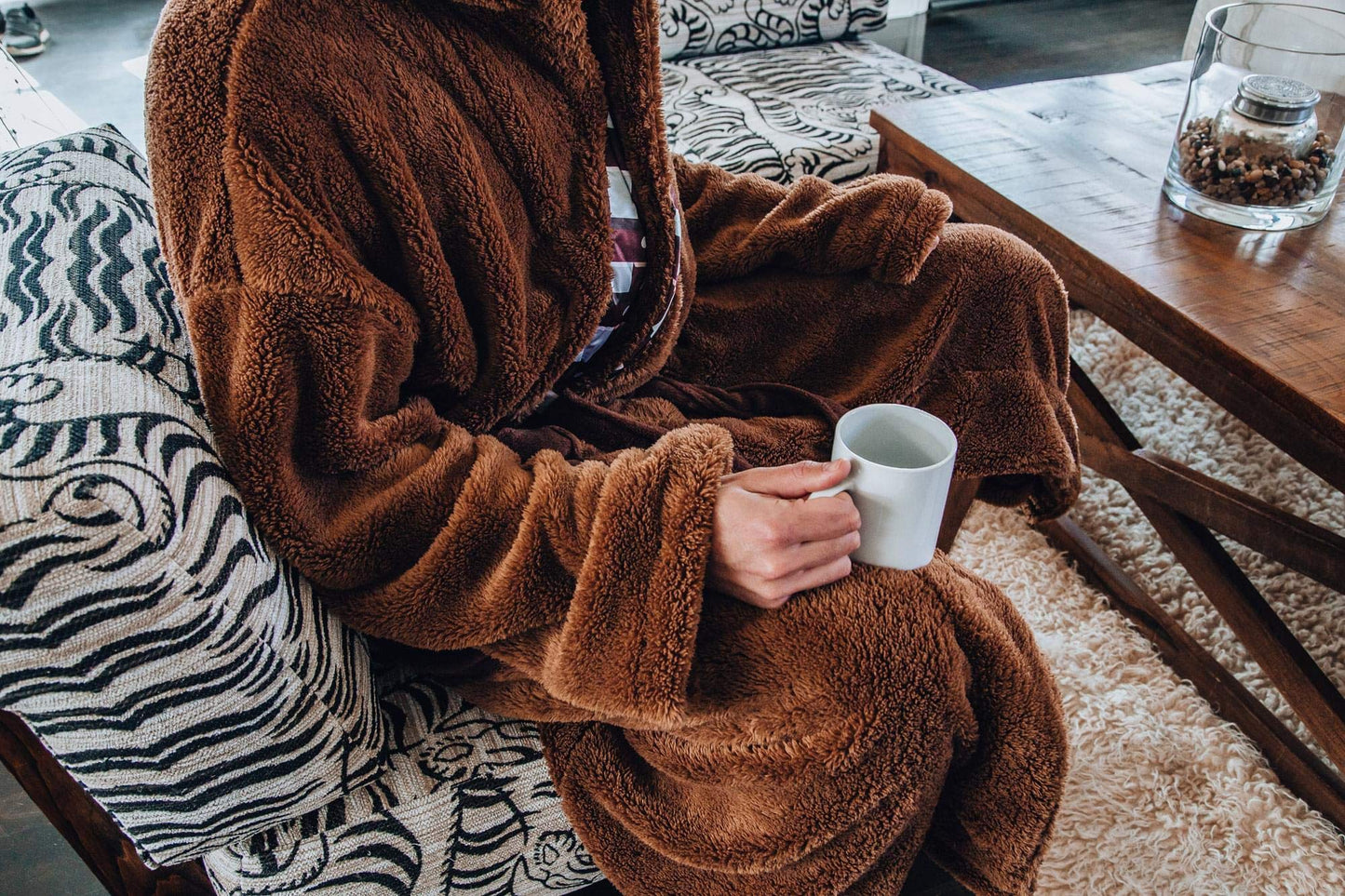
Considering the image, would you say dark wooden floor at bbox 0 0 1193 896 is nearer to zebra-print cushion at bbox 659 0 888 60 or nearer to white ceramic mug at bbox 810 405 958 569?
zebra-print cushion at bbox 659 0 888 60

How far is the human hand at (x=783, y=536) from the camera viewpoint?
0.65 meters

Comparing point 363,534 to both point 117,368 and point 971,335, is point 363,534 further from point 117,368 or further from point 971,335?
point 971,335

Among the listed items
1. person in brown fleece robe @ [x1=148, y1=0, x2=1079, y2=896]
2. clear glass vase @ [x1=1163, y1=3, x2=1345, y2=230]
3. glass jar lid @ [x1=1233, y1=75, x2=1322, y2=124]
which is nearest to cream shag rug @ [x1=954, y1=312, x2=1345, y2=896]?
person in brown fleece robe @ [x1=148, y1=0, x2=1079, y2=896]

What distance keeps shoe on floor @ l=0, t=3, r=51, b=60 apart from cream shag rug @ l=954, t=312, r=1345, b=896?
3.65m

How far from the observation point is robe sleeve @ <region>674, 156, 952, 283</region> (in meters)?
1.00

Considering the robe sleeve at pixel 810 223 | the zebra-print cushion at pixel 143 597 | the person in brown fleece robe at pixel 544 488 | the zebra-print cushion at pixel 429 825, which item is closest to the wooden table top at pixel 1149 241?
the robe sleeve at pixel 810 223

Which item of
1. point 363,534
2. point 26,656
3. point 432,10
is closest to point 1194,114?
point 432,10

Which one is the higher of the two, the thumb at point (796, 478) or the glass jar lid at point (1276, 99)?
the glass jar lid at point (1276, 99)

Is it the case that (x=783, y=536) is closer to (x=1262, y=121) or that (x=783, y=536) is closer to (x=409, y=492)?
(x=409, y=492)

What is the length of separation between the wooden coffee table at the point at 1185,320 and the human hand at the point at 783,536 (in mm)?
519

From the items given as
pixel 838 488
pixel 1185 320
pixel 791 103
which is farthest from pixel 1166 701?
pixel 791 103

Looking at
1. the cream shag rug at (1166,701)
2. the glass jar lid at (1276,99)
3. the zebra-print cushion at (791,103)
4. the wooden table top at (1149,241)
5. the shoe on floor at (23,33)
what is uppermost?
the glass jar lid at (1276,99)

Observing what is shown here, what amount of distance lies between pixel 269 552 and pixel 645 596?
0.25 metres

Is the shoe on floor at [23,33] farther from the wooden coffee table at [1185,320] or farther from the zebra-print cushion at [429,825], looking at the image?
the zebra-print cushion at [429,825]
